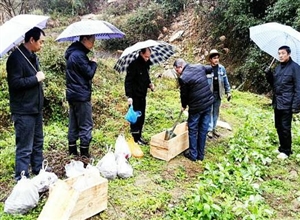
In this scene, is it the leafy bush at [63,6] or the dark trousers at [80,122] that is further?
the leafy bush at [63,6]

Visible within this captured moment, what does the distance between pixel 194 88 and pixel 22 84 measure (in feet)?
6.57

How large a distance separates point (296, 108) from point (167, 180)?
6.27ft

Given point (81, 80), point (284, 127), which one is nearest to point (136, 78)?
point (81, 80)

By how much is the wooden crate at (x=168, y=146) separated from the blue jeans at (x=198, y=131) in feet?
0.52

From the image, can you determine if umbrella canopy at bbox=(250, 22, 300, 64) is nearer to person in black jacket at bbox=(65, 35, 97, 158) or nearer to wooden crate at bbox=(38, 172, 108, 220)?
person in black jacket at bbox=(65, 35, 97, 158)

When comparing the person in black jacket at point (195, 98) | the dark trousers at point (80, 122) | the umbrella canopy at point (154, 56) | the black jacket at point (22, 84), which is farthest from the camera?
the umbrella canopy at point (154, 56)

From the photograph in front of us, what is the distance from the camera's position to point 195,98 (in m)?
4.26

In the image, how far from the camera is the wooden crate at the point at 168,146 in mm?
4336

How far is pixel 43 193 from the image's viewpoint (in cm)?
334

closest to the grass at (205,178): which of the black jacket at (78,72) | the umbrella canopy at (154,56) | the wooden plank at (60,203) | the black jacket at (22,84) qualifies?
the wooden plank at (60,203)

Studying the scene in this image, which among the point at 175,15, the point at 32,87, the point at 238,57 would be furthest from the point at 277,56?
the point at 175,15

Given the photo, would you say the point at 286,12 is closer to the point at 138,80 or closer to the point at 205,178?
the point at 138,80

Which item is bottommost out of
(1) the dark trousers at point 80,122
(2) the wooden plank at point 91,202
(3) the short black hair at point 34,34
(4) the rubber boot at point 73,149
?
(4) the rubber boot at point 73,149

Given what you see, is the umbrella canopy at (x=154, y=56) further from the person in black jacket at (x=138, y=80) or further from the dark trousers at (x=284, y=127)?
the dark trousers at (x=284, y=127)
